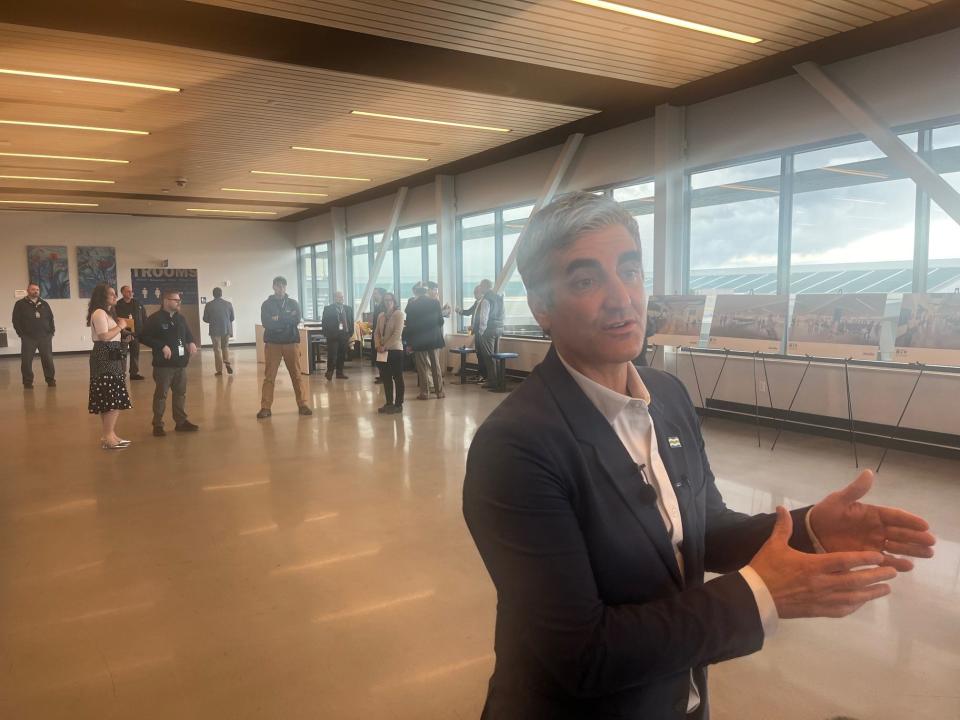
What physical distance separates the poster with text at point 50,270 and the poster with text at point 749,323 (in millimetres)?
16989

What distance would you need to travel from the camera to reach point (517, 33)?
19.2ft

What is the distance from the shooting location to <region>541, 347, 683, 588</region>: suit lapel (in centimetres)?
101

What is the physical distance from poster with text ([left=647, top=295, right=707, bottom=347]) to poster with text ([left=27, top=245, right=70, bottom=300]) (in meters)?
16.2

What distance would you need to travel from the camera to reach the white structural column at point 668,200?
8.27 metres

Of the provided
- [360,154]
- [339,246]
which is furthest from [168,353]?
[339,246]

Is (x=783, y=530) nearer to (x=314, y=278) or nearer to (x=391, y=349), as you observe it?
(x=391, y=349)

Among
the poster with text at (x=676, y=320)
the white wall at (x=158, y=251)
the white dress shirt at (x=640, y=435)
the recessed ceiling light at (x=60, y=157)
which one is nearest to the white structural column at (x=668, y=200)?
the poster with text at (x=676, y=320)

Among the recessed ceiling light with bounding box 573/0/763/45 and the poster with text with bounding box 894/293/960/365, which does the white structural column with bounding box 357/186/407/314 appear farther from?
the poster with text with bounding box 894/293/960/365

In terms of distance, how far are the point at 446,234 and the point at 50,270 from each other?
1133 cm

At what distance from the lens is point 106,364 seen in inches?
265

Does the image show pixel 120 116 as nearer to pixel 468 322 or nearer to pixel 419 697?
pixel 468 322

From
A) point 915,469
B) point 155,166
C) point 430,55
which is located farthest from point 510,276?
point 915,469

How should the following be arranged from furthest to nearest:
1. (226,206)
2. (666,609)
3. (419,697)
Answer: (226,206) < (419,697) < (666,609)

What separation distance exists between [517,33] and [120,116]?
17.2 feet
